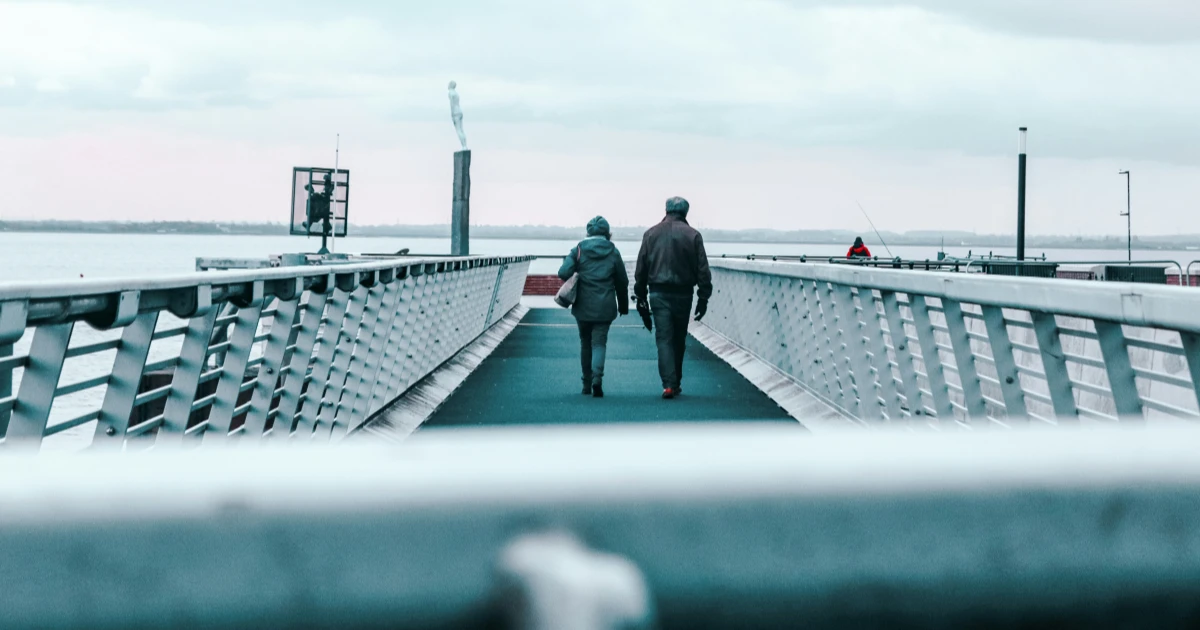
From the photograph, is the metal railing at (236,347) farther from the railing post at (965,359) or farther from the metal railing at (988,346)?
the railing post at (965,359)

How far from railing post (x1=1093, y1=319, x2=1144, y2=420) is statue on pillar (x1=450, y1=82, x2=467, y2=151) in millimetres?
24255

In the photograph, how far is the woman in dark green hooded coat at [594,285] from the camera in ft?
45.6

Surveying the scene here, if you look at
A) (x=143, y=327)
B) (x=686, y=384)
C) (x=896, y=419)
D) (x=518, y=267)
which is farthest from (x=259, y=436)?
(x=518, y=267)

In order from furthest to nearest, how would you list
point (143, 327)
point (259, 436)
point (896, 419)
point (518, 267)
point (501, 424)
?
point (518, 267) → point (501, 424) → point (896, 419) → point (259, 436) → point (143, 327)

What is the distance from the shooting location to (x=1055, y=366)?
5.90 metres

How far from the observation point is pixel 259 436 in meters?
7.03

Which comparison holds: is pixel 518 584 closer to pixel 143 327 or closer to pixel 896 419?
pixel 143 327

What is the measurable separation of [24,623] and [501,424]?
10.8m

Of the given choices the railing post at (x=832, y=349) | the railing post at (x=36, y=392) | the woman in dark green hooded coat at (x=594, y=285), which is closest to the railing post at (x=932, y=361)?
the railing post at (x=832, y=349)

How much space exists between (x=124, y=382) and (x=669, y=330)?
8707 mm

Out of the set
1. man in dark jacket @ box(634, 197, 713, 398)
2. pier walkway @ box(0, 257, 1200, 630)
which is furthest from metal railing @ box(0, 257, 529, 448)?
pier walkway @ box(0, 257, 1200, 630)

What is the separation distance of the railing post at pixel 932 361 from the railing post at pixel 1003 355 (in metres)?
1.44

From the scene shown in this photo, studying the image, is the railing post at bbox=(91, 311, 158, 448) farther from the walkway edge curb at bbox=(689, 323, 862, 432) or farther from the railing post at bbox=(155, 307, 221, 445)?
the walkway edge curb at bbox=(689, 323, 862, 432)

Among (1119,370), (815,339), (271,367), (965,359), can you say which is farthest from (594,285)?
(1119,370)
